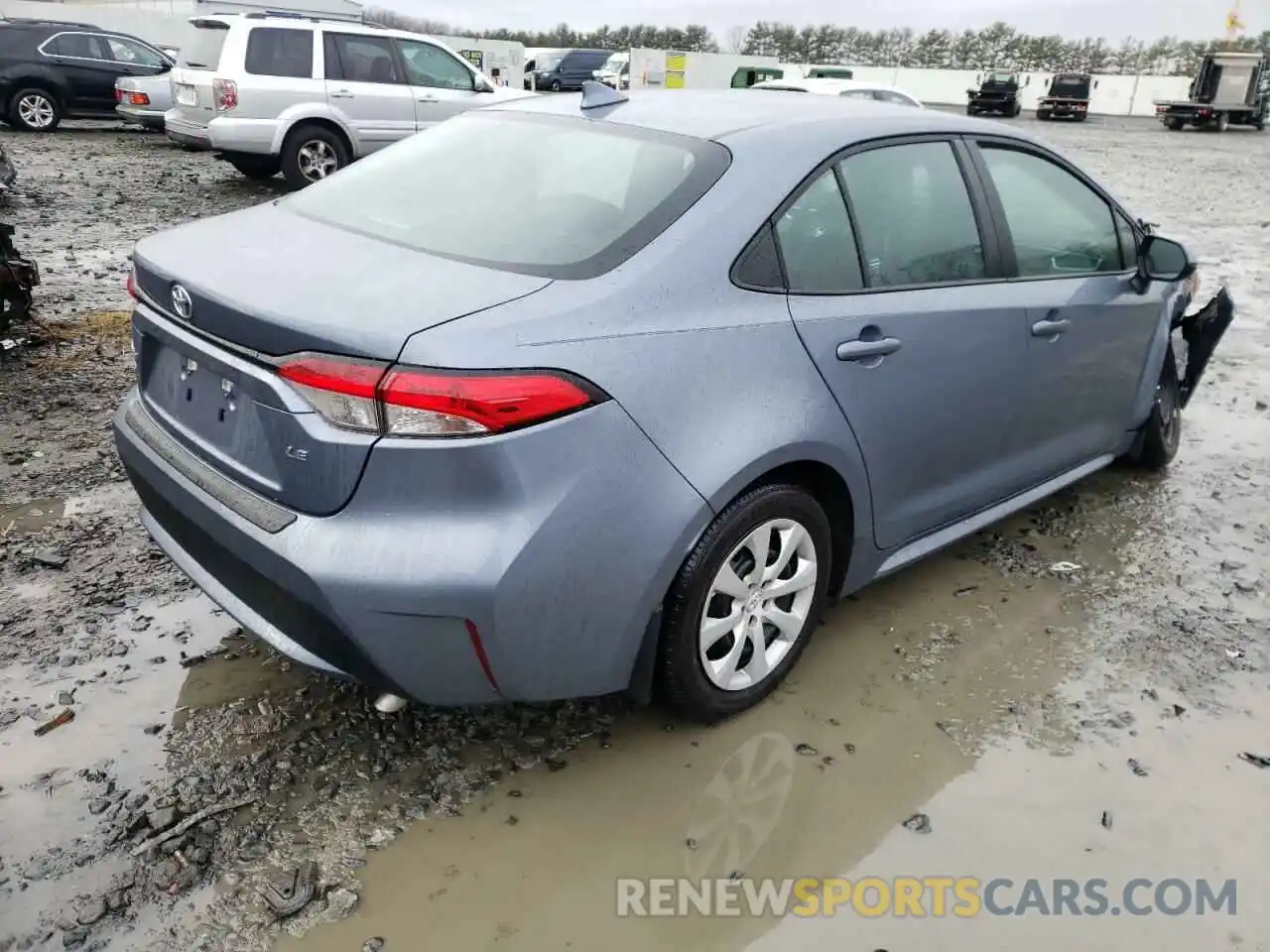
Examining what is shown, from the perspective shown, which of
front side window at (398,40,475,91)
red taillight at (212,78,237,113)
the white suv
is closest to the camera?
red taillight at (212,78,237,113)

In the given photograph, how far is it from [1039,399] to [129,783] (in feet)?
10.1

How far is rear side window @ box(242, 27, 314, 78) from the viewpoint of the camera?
1066 centimetres

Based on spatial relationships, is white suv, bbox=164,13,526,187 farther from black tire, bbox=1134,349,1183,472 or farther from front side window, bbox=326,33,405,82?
black tire, bbox=1134,349,1183,472

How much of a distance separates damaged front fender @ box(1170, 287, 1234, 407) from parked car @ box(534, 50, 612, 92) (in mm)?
31899

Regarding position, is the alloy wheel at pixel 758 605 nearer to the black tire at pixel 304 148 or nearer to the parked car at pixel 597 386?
the parked car at pixel 597 386

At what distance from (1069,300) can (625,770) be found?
229cm

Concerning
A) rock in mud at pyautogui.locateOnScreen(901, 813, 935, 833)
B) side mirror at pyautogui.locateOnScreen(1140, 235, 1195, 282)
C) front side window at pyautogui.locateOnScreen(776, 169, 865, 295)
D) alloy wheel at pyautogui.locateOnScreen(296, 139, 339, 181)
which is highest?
front side window at pyautogui.locateOnScreen(776, 169, 865, 295)

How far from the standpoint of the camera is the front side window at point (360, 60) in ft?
36.1

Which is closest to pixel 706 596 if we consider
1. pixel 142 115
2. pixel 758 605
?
pixel 758 605

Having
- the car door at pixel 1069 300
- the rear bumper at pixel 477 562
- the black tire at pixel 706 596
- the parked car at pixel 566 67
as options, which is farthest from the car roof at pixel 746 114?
the parked car at pixel 566 67

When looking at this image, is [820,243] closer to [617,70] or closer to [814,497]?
[814,497]

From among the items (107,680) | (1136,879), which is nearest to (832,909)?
(1136,879)

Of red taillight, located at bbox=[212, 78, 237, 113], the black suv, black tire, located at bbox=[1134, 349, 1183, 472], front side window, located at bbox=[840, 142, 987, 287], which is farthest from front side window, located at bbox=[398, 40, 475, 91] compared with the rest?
front side window, located at bbox=[840, 142, 987, 287]

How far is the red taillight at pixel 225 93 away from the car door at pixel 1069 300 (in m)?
9.47
